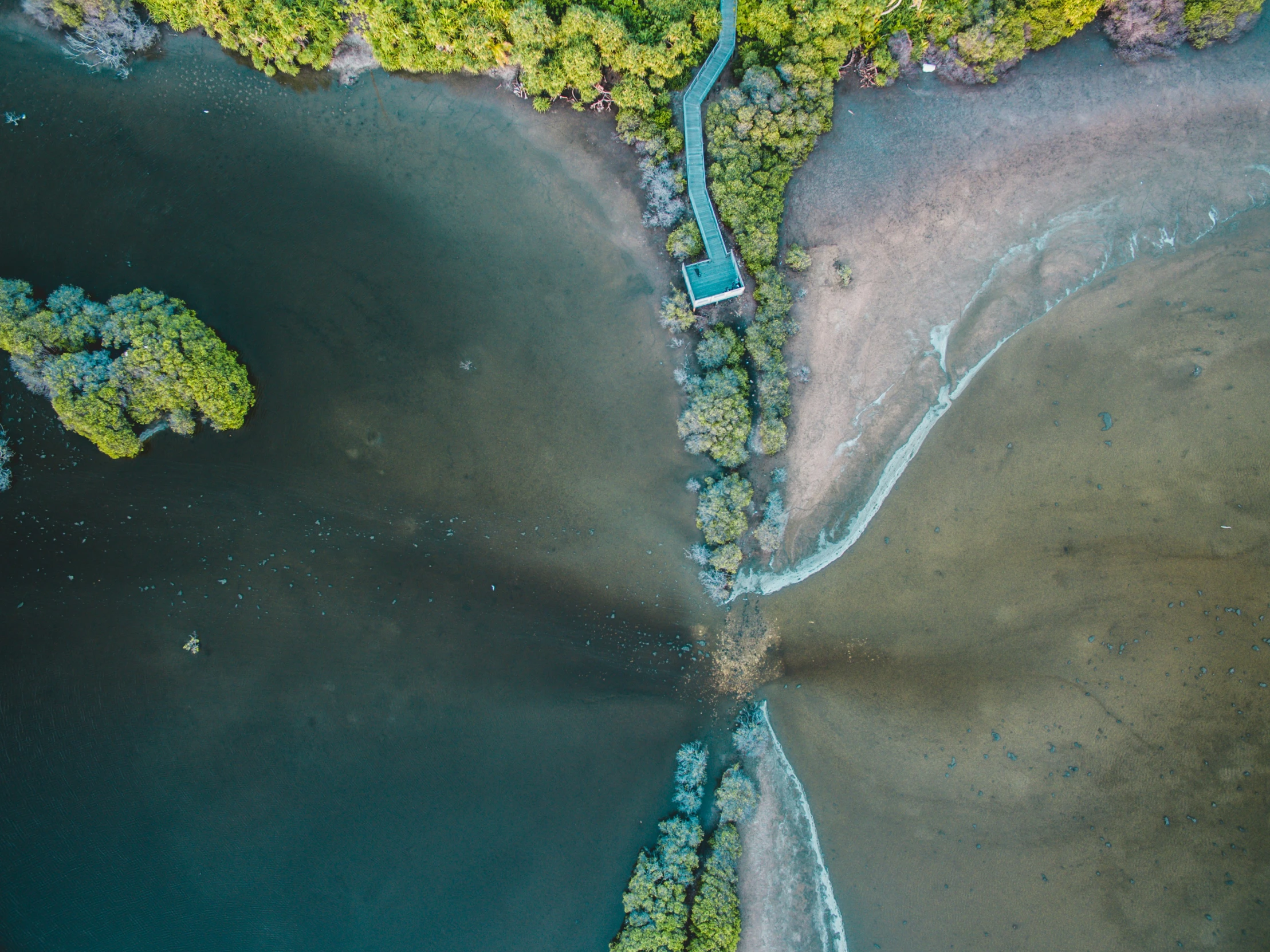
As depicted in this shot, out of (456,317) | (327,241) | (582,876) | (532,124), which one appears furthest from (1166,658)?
(327,241)

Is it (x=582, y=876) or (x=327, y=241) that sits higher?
(x=327, y=241)

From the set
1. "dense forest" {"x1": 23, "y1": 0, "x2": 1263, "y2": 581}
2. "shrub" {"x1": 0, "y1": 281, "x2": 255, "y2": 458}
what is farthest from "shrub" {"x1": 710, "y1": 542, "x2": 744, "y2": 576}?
"shrub" {"x1": 0, "y1": 281, "x2": 255, "y2": 458}

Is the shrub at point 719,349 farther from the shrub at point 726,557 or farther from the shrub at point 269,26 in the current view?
the shrub at point 269,26

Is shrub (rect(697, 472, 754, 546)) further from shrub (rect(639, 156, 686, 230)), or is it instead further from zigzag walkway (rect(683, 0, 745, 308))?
shrub (rect(639, 156, 686, 230))

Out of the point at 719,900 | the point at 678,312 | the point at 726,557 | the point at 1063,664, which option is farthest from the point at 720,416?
the point at 719,900

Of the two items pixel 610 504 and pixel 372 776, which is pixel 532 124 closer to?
pixel 610 504

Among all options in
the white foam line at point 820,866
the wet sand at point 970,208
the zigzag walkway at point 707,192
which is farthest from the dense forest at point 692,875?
the zigzag walkway at point 707,192

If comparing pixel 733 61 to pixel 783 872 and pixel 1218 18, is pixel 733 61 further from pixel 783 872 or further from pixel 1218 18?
pixel 783 872
